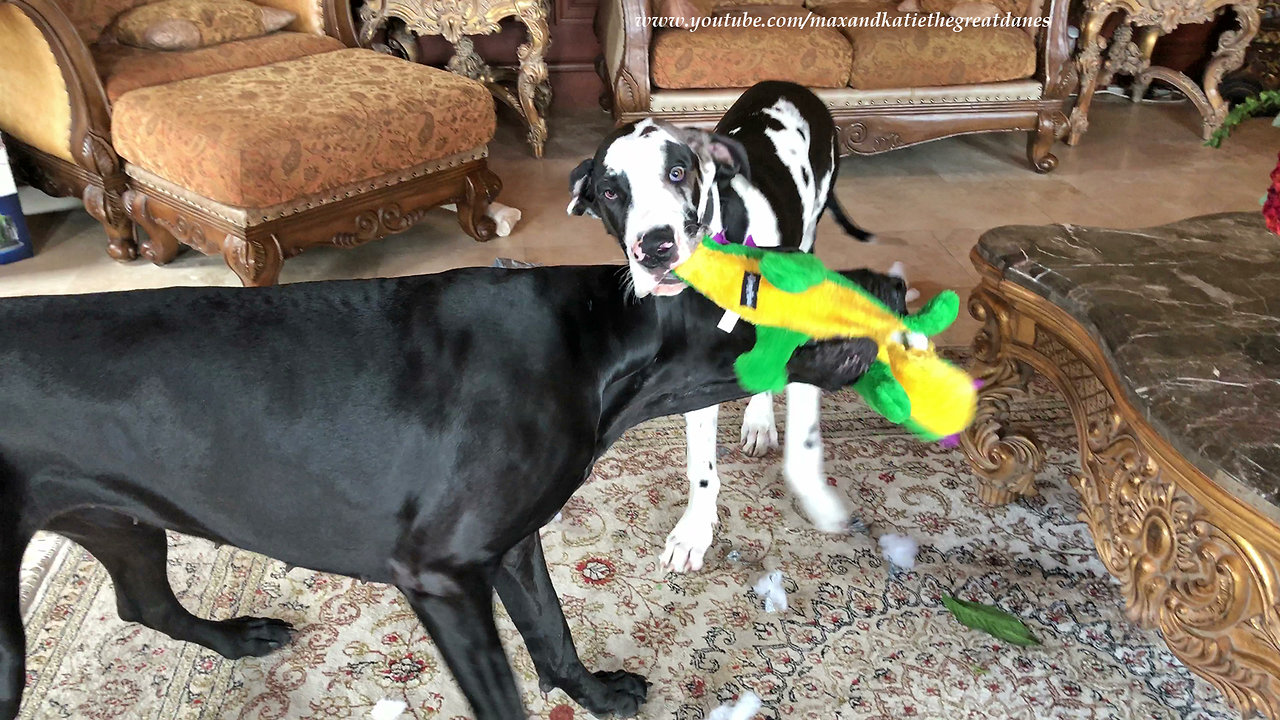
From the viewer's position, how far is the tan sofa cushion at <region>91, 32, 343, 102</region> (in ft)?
9.90

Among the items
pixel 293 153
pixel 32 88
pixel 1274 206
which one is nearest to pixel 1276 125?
pixel 1274 206

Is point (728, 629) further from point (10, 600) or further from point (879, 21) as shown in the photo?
point (879, 21)

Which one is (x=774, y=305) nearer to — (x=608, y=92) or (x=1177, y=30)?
(x=608, y=92)

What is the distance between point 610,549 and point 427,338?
40.7 inches

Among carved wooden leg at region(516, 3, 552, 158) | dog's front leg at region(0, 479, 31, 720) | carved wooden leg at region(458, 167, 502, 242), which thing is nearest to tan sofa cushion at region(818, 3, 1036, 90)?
carved wooden leg at region(516, 3, 552, 158)

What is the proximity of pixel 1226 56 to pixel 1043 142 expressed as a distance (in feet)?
4.19


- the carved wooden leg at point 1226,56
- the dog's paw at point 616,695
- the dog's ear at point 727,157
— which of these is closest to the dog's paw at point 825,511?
the dog's paw at point 616,695

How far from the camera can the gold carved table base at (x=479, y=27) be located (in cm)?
396

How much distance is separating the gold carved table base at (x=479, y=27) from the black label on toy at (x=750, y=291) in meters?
3.12

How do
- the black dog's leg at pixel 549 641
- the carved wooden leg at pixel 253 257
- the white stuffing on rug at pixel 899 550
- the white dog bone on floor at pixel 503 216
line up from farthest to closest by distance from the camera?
the white dog bone on floor at pixel 503 216, the carved wooden leg at pixel 253 257, the white stuffing on rug at pixel 899 550, the black dog's leg at pixel 549 641

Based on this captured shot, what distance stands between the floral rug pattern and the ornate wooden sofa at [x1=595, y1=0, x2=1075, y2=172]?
7.16 ft

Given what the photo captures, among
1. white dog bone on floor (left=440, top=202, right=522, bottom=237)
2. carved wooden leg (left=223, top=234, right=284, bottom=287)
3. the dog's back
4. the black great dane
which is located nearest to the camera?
the black great dane

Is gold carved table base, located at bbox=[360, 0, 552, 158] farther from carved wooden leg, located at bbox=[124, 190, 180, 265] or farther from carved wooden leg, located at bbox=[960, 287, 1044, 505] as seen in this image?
carved wooden leg, located at bbox=[960, 287, 1044, 505]

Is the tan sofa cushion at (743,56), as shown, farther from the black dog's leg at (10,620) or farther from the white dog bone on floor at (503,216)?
the black dog's leg at (10,620)
